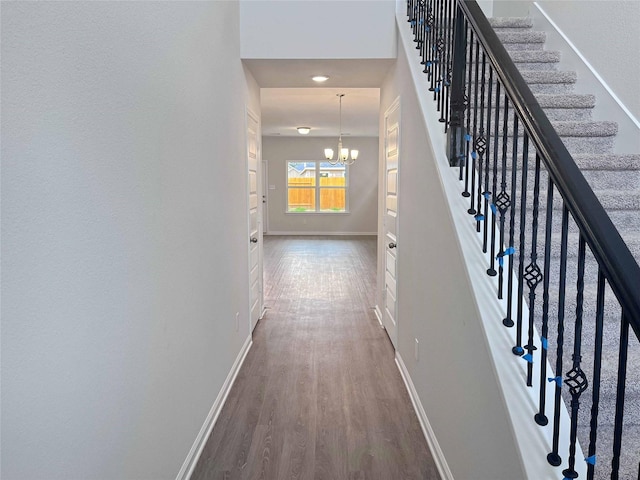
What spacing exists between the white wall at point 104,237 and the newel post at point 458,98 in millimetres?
1283

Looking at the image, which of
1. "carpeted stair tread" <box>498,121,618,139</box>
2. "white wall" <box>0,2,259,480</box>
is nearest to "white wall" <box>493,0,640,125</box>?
"carpeted stair tread" <box>498,121,618,139</box>

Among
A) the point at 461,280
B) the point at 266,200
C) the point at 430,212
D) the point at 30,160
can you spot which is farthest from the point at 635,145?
the point at 266,200

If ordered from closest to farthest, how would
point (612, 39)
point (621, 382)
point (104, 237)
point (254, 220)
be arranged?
point (621, 382) < point (104, 237) < point (612, 39) < point (254, 220)

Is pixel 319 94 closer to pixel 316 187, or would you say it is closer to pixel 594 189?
pixel 594 189

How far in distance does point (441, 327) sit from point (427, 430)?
2.37ft

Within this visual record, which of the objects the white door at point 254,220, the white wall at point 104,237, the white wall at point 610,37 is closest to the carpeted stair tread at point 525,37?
the white wall at point 610,37

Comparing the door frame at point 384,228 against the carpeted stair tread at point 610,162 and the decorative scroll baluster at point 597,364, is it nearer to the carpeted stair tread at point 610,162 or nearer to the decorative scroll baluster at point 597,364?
the carpeted stair tread at point 610,162

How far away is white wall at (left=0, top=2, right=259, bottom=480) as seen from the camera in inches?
39.2

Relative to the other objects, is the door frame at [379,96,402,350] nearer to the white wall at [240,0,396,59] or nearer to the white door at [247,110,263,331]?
the white wall at [240,0,396,59]

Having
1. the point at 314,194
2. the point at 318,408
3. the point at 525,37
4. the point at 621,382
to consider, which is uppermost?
the point at 525,37

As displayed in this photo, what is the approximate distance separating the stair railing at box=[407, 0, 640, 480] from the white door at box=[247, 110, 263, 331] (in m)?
1.88

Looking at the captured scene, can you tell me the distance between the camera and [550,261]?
1775mm

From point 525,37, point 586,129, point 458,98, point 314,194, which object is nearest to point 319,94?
point 525,37

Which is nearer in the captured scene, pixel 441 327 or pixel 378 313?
pixel 441 327
